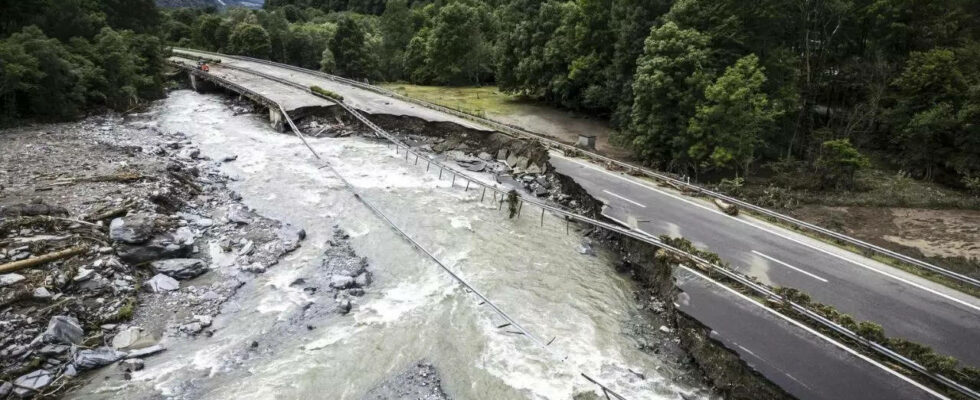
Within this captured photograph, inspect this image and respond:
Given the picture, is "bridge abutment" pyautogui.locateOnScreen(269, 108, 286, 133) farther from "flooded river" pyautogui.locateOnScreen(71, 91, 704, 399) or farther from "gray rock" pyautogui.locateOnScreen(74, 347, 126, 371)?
"gray rock" pyautogui.locateOnScreen(74, 347, 126, 371)

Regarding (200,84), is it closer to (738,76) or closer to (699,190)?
(699,190)

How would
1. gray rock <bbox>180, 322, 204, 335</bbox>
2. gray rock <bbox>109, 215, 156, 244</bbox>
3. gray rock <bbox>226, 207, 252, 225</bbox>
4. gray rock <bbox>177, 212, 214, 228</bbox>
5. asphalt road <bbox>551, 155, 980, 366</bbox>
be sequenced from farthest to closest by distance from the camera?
gray rock <bbox>226, 207, 252, 225</bbox>, gray rock <bbox>177, 212, 214, 228</bbox>, gray rock <bbox>109, 215, 156, 244</bbox>, gray rock <bbox>180, 322, 204, 335</bbox>, asphalt road <bbox>551, 155, 980, 366</bbox>

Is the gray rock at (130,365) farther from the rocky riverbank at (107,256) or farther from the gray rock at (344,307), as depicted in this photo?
the gray rock at (344,307)

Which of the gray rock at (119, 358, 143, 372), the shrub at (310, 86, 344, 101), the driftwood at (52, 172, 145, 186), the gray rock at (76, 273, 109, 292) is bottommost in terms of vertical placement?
the gray rock at (119, 358, 143, 372)

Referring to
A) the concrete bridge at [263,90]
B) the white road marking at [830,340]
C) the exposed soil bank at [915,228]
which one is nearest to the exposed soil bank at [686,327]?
the white road marking at [830,340]

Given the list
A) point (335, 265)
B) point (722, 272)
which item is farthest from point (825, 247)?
point (335, 265)

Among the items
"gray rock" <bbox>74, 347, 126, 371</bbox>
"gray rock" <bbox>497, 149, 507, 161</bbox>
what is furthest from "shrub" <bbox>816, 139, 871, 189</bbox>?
"gray rock" <bbox>74, 347, 126, 371</bbox>

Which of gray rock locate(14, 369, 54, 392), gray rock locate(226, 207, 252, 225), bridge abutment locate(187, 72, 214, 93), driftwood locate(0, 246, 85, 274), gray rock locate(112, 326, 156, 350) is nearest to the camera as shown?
gray rock locate(14, 369, 54, 392)
